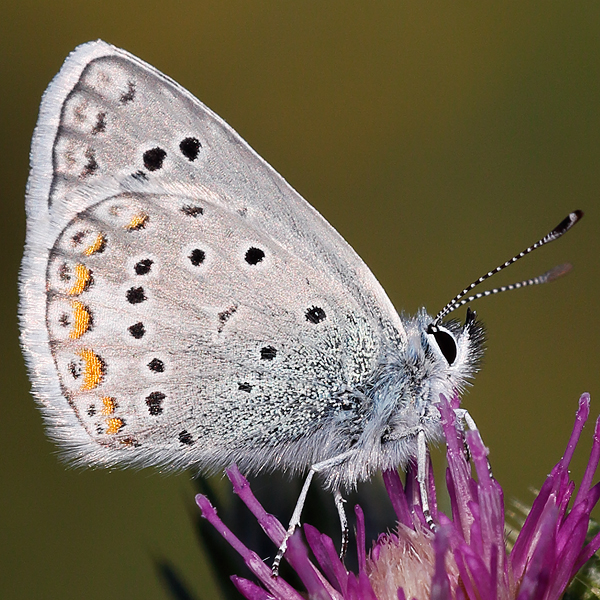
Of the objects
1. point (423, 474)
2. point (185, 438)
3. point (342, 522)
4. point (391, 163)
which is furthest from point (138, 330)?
point (391, 163)

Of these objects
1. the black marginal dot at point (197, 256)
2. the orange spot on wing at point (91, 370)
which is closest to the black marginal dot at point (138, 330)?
the orange spot on wing at point (91, 370)

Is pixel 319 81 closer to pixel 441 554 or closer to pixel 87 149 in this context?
pixel 87 149

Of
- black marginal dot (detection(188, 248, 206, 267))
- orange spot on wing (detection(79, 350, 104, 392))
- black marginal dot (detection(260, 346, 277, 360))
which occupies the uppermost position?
black marginal dot (detection(188, 248, 206, 267))

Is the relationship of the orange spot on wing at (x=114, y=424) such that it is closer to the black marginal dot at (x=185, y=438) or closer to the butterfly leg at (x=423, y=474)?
the black marginal dot at (x=185, y=438)

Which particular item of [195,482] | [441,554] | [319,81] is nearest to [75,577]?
[195,482]

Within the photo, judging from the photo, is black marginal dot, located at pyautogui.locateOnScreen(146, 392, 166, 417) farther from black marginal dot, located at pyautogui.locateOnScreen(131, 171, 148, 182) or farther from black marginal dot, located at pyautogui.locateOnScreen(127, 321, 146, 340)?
black marginal dot, located at pyautogui.locateOnScreen(131, 171, 148, 182)

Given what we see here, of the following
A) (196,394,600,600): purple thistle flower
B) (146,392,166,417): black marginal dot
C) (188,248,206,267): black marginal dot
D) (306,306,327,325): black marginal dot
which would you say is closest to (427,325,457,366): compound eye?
(196,394,600,600): purple thistle flower
